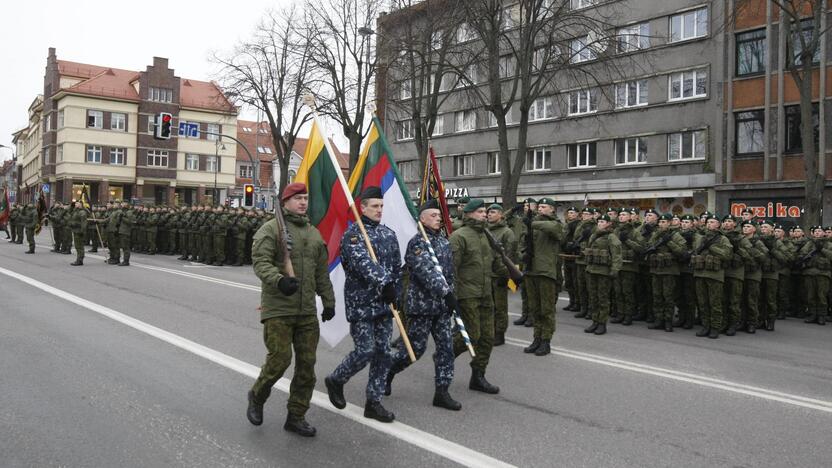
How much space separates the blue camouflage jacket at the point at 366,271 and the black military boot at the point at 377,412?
70 centimetres

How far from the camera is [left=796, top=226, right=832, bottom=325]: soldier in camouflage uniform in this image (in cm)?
1291

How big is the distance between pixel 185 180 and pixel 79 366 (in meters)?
65.4

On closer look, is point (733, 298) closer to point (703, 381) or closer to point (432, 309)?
point (703, 381)

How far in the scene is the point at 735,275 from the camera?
11.1 metres

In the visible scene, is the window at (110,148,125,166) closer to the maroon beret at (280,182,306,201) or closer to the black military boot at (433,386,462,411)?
the maroon beret at (280,182,306,201)

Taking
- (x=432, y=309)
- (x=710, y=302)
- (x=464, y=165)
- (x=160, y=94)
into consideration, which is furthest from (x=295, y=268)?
(x=160, y=94)

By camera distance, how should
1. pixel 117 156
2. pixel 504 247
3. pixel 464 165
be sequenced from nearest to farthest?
pixel 504 247
pixel 464 165
pixel 117 156

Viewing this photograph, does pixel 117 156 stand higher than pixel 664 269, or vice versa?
pixel 117 156

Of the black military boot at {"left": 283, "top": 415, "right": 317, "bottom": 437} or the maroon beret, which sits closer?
the black military boot at {"left": 283, "top": 415, "right": 317, "bottom": 437}

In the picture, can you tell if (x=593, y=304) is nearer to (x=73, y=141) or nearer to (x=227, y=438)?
(x=227, y=438)

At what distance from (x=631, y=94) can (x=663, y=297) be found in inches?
902

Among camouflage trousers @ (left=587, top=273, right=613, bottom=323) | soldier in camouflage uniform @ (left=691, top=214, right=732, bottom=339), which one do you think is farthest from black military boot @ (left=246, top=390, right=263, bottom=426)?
soldier in camouflage uniform @ (left=691, top=214, right=732, bottom=339)

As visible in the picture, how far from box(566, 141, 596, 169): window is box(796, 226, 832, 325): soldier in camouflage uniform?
2076 centimetres

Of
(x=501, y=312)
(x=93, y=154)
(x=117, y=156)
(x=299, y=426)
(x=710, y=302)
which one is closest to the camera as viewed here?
(x=299, y=426)
